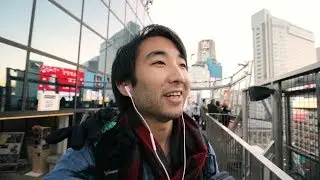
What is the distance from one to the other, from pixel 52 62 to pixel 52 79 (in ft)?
1.29

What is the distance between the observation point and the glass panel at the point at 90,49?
7141mm

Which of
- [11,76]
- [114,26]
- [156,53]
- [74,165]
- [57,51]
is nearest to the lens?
[74,165]

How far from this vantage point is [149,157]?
1.28m

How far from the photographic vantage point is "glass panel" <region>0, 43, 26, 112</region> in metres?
4.28

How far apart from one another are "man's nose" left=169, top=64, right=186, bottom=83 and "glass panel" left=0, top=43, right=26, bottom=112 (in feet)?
12.9

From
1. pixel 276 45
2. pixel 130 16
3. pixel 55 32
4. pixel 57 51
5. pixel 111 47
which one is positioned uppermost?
pixel 130 16

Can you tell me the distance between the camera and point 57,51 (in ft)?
19.3

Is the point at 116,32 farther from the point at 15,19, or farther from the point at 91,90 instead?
the point at 15,19

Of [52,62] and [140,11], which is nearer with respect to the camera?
[52,62]

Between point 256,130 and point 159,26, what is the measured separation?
338 centimetres

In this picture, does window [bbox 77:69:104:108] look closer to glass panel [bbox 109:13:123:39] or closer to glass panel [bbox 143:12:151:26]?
glass panel [bbox 109:13:123:39]

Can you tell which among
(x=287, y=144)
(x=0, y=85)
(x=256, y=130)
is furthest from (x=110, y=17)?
(x=287, y=144)

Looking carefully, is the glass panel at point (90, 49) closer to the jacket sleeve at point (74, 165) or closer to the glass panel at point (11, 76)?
the glass panel at point (11, 76)

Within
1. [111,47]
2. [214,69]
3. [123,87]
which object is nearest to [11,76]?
[123,87]
